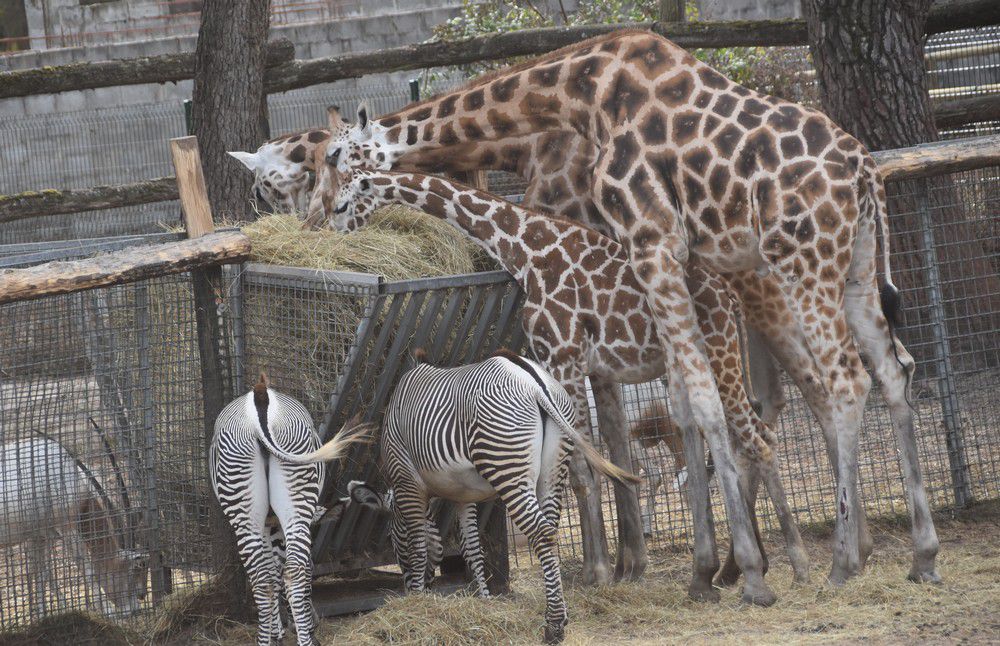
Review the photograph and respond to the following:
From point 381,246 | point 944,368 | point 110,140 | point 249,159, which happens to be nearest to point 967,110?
point 944,368

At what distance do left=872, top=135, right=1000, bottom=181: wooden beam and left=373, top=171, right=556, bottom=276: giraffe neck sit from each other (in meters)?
2.01

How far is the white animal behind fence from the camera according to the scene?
5.89 metres

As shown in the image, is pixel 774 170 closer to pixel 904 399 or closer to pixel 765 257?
pixel 765 257

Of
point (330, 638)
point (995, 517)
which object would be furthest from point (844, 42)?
point (330, 638)

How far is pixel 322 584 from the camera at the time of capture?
6.66 meters

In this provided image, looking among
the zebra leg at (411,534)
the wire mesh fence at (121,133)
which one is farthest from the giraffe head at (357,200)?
the wire mesh fence at (121,133)

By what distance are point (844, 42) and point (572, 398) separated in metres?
3.59

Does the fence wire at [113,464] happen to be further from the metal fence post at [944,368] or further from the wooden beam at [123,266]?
the metal fence post at [944,368]

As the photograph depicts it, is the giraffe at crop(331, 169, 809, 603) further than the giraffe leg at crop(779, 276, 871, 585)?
Yes

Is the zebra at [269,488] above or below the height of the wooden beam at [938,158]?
below

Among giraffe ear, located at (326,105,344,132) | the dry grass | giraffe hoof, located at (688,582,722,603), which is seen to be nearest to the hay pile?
giraffe ear, located at (326,105,344,132)

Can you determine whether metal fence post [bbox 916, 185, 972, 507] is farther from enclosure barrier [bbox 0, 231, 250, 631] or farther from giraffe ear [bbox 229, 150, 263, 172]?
giraffe ear [bbox 229, 150, 263, 172]

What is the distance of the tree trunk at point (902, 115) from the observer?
735cm

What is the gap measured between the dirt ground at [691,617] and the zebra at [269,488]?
391mm
